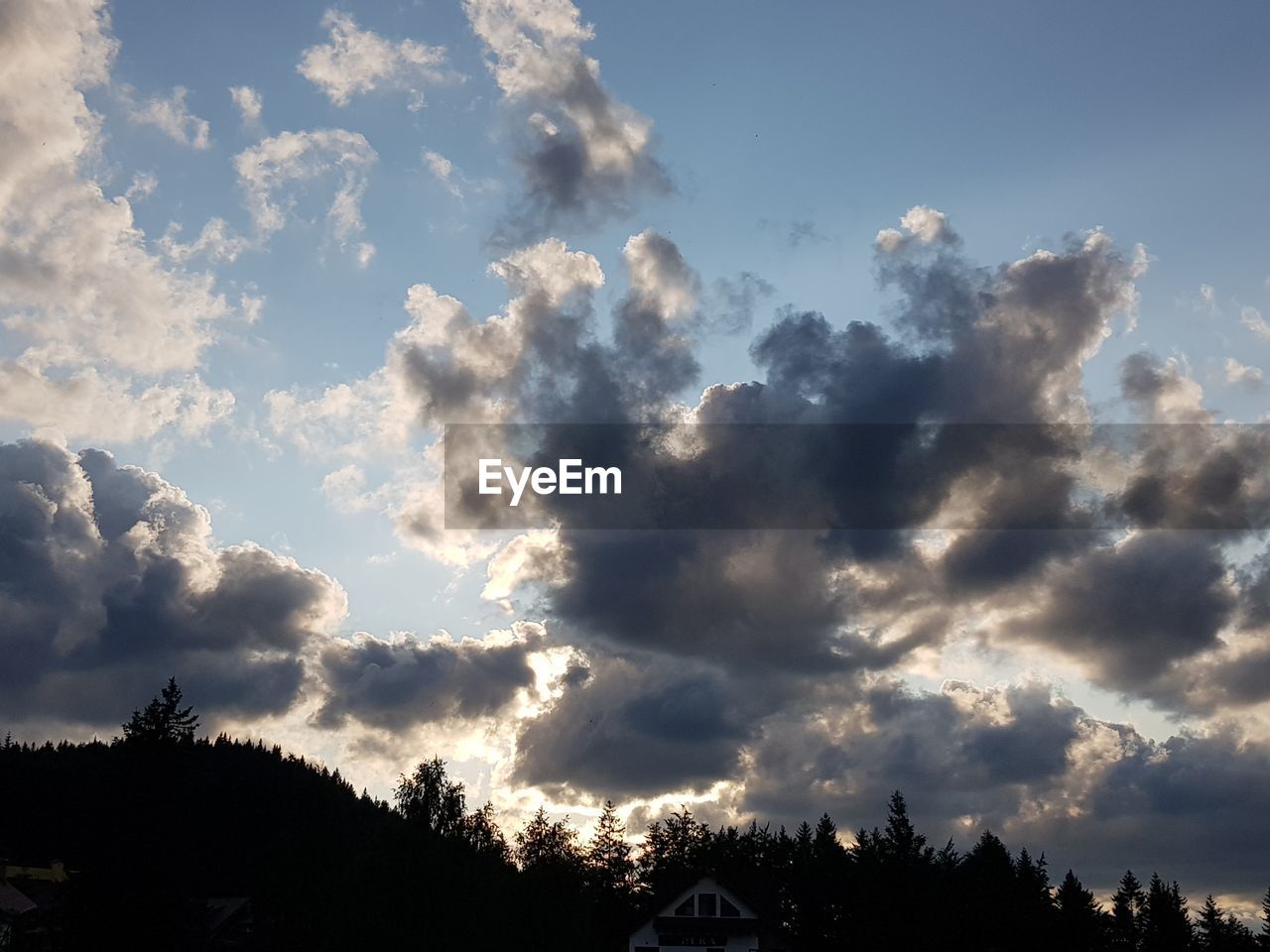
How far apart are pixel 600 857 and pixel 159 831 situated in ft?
247

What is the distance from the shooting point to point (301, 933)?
4950 cm

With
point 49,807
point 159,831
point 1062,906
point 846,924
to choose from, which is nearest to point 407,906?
point 159,831

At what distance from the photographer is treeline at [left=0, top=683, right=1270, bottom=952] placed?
40.8 meters

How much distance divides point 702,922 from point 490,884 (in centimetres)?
4359

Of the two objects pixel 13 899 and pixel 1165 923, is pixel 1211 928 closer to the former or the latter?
pixel 1165 923

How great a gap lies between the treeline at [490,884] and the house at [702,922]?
1429 mm

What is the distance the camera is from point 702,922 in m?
82.4

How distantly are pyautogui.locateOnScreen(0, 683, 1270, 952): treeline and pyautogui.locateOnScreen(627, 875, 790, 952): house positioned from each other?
1.43 m

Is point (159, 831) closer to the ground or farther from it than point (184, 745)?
closer to the ground

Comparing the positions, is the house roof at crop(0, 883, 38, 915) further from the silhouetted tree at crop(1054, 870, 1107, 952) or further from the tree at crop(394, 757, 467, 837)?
the silhouetted tree at crop(1054, 870, 1107, 952)

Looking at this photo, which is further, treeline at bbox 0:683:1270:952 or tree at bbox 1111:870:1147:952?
tree at bbox 1111:870:1147:952

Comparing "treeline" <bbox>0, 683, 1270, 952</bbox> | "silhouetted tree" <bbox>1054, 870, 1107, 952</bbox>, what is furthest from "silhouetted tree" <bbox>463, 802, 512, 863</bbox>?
"silhouetted tree" <bbox>1054, 870, 1107, 952</bbox>

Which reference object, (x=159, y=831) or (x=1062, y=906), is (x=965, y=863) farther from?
(x=159, y=831)

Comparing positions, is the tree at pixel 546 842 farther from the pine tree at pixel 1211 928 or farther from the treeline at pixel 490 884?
the pine tree at pixel 1211 928
